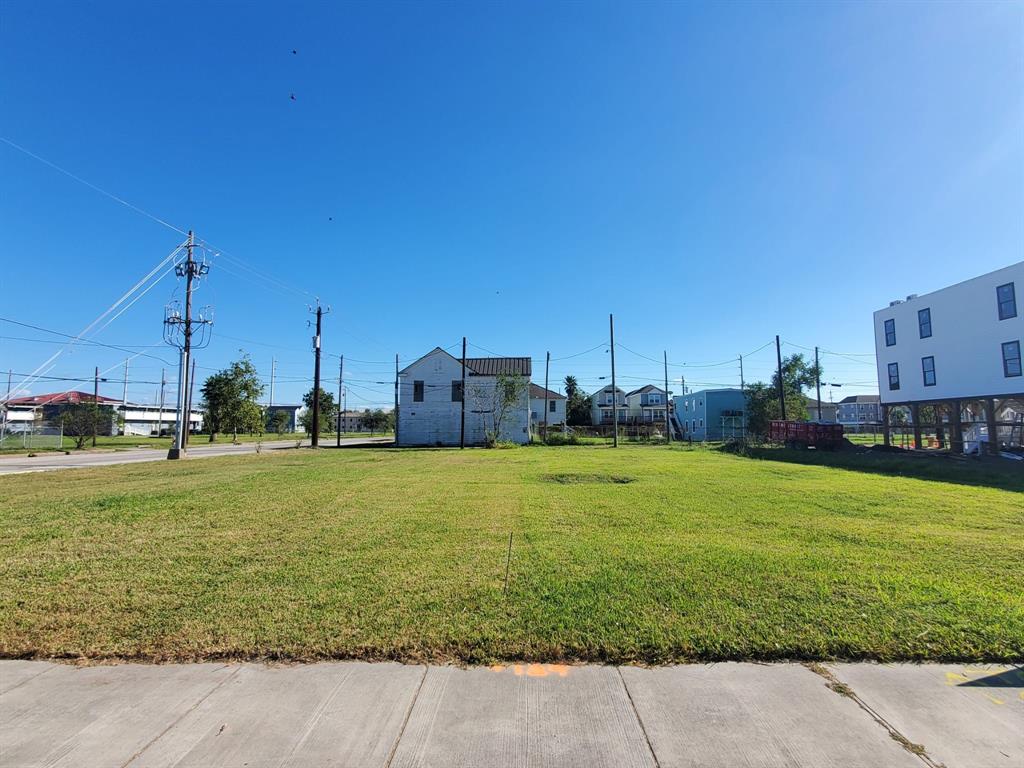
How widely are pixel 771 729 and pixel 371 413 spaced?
111243 millimetres

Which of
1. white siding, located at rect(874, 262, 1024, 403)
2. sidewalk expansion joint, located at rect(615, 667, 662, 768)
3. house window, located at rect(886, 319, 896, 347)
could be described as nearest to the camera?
sidewalk expansion joint, located at rect(615, 667, 662, 768)

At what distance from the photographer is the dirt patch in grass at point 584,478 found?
11766 mm

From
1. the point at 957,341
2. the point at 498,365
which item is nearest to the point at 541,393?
the point at 498,365

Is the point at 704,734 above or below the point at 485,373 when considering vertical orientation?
below

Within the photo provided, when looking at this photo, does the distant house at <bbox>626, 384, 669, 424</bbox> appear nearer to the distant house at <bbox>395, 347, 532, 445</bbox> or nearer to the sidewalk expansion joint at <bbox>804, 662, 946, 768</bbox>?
the distant house at <bbox>395, 347, 532, 445</bbox>

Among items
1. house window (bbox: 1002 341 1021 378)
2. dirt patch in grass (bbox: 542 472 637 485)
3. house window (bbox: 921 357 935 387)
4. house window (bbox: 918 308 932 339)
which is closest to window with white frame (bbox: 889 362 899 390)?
house window (bbox: 921 357 935 387)

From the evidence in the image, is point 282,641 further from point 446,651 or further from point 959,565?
point 959,565

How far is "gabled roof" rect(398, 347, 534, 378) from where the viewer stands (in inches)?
1583

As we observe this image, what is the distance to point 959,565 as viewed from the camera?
16.0 ft

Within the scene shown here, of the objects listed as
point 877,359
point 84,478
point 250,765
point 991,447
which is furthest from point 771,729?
point 877,359

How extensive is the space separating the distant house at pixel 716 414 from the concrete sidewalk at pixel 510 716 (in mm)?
48227

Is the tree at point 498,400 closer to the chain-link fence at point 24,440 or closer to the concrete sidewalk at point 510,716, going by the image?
the chain-link fence at point 24,440

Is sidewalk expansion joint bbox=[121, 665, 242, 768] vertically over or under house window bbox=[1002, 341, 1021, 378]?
under

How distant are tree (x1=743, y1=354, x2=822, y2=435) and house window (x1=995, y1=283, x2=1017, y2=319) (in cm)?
2134
